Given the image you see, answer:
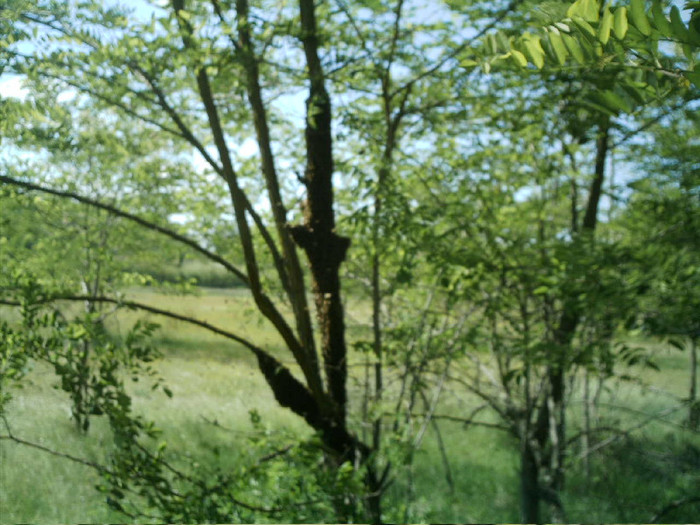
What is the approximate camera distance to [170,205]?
1.65 m

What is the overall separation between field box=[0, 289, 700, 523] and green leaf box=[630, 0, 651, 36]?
3.40ft

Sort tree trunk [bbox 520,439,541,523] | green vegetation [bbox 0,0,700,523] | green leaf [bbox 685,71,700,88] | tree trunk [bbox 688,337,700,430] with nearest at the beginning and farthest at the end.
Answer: green leaf [bbox 685,71,700,88] → green vegetation [bbox 0,0,700,523] → tree trunk [bbox 688,337,700,430] → tree trunk [bbox 520,439,541,523]

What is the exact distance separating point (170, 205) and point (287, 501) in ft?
2.73

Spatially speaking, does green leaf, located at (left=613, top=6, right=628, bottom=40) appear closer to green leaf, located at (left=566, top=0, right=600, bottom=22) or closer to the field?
green leaf, located at (left=566, top=0, right=600, bottom=22)

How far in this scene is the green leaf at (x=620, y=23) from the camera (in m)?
0.47

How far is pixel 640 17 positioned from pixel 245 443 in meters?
1.24

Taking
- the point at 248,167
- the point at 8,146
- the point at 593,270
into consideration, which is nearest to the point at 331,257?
the point at 248,167

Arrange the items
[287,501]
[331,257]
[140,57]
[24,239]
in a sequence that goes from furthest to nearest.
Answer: [331,257]
[24,239]
[287,501]
[140,57]

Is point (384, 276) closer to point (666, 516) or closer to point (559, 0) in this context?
point (666, 516)

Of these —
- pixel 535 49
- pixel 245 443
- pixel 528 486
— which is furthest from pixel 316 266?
pixel 528 486

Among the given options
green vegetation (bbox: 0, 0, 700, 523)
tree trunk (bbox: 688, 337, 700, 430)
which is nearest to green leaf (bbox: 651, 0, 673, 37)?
green vegetation (bbox: 0, 0, 700, 523)

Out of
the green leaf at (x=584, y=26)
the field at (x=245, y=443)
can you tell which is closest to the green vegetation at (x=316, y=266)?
the field at (x=245, y=443)

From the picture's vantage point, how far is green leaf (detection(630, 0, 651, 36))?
1.54 ft

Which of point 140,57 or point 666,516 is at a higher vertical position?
point 140,57
